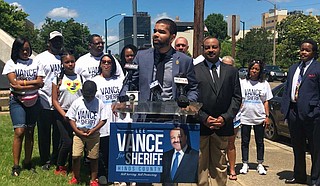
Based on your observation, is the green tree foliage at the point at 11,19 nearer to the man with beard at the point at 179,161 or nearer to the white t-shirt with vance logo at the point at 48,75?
the white t-shirt with vance logo at the point at 48,75

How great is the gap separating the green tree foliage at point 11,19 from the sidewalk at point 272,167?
Result: 156 feet

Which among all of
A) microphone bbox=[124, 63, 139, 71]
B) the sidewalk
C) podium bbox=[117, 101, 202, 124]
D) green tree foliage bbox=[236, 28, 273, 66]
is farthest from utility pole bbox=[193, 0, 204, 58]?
green tree foliage bbox=[236, 28, 273, 66]

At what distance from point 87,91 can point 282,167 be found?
151 inches

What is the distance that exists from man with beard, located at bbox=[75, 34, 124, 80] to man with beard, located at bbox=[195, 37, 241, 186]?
1.84m

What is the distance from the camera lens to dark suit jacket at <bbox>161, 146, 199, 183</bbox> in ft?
10.1

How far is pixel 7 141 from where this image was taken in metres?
7.73

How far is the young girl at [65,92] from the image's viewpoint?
5.39m

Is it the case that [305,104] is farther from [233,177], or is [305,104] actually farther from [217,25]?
[217,25]

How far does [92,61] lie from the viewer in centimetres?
574

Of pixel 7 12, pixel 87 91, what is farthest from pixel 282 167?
pixel 7 12

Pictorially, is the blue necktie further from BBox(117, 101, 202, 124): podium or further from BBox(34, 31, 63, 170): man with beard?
BBox(34, 31, 63, 170): man with beard

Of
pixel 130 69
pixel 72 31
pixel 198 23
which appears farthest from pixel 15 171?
pixel 72 31

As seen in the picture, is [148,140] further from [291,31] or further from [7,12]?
[7,12]

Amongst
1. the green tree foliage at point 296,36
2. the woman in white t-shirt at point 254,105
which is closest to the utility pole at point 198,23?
the woman in white t-shirt at point 254,105
